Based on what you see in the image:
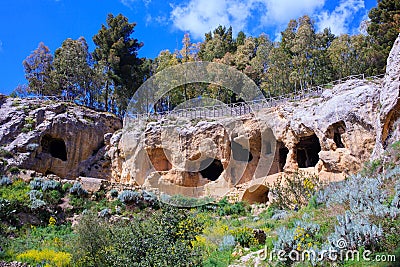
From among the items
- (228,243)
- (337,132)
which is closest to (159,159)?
(337,132)

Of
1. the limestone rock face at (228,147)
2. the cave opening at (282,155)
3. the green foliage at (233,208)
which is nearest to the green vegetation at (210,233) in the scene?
the green foliage at (233,208)

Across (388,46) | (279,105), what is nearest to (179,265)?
(279,105)

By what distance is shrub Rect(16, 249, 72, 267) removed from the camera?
11820 mm

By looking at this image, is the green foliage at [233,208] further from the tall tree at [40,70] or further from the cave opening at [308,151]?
the tall tree at [40,70]

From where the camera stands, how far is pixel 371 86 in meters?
19.1

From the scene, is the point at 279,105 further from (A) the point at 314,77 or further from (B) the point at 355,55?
(B) the point at 355,55

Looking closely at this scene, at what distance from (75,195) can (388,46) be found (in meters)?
25.4

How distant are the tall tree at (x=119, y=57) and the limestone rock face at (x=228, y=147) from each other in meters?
8.70

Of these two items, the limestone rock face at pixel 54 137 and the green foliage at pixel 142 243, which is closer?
the green foliage at pixel 142 243

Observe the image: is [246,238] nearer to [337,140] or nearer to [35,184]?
[337,140]

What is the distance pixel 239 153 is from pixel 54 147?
1574cm

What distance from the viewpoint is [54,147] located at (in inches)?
1193

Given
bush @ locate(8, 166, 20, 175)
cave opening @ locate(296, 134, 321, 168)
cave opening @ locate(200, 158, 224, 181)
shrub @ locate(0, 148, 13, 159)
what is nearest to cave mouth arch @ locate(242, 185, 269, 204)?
cave opening @ locate(296, 134, 321, 168)

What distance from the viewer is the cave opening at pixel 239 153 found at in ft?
83.7
